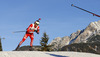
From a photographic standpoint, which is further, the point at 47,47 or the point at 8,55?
the point at 47,47

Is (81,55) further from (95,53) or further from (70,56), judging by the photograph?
(95,53)

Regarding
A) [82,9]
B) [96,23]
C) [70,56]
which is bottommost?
[70,56]

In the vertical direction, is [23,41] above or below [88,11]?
below

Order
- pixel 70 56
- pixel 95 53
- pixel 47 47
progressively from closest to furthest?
pixel 70 56
pixel 95 53
pixel 47 47

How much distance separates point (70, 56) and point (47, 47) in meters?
18.4

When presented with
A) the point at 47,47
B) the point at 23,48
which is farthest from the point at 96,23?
the point at 23,48

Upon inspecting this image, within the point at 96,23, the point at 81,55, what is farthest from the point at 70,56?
the point at 96,23

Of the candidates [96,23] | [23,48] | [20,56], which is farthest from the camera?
[96,23]

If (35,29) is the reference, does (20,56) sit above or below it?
below

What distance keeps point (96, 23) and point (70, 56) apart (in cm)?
10022

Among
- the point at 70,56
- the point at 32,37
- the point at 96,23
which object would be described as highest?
the point at 96,23

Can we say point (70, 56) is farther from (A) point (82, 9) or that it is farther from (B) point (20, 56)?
(A) point (82, 9)

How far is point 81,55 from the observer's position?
14805 mm

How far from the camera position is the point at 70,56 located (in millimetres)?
14297
